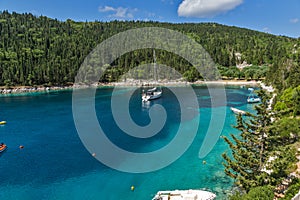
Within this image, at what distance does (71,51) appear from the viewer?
12169 centimetres

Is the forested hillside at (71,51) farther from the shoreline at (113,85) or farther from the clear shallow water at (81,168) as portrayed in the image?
the clear shallow water at (81,168)

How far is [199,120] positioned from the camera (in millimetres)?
42500

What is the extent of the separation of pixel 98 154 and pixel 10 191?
31.5ft

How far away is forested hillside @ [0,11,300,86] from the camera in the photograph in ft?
321

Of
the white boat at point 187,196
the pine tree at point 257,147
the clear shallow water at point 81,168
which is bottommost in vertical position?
the clear shallow water at point 81,168

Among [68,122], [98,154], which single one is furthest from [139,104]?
[98,154]

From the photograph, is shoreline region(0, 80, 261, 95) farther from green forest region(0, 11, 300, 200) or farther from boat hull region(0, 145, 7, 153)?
boat hull region(0, 145, 7, 153)

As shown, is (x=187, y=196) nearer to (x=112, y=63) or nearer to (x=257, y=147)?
(x=257, y=147)

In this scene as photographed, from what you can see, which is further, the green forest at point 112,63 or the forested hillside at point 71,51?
the forested hillside at point 71,51

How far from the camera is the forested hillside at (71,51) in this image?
97938mm

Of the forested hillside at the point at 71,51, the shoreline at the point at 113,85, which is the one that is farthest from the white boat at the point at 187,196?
the shoreline at the point at 113,85

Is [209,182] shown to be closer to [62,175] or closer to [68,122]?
[62,175]

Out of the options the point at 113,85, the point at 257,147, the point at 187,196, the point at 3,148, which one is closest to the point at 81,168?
the point at 187,196

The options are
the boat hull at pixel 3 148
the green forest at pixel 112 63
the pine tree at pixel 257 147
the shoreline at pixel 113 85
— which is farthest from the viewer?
the shoreline at pixel 113 85
